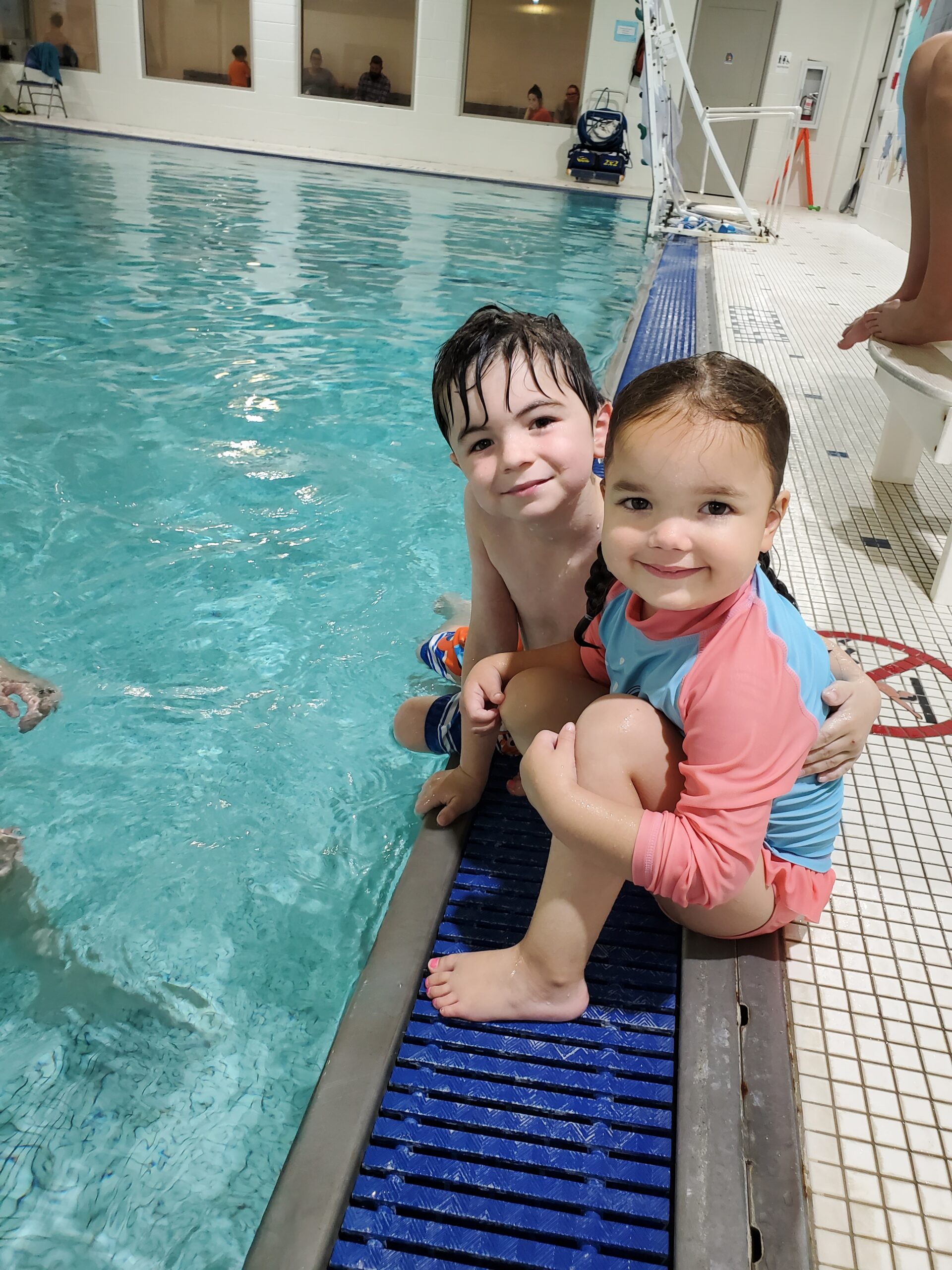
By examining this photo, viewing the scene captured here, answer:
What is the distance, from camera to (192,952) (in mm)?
1890

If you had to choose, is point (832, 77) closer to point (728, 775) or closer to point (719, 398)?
point (719, 398)

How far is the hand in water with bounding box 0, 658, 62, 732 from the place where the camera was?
2578mm

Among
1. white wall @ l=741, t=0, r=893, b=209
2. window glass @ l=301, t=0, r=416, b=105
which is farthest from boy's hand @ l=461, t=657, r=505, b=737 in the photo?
window glass @ l=301, t=0, r=416, b=105

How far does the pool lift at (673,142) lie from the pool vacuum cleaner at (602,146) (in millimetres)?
4761

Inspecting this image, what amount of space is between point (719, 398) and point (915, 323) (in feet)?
6.88

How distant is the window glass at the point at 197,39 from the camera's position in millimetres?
18466

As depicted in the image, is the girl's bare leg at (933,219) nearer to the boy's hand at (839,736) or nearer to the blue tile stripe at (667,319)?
the blue tile stripe at (667,319)

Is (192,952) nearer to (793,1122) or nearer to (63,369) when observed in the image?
(793,1122)

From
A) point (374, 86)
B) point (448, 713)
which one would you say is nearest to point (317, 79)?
point (374, 86)

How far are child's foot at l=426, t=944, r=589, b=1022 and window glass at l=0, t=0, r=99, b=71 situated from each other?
2131 centimetres

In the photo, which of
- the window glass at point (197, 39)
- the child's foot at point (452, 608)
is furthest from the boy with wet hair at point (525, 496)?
the window glass at point (197, 39)

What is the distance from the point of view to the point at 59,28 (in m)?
18.2

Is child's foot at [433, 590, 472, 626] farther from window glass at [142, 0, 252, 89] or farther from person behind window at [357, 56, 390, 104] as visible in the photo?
window glass at [142, 0, 252, 89]

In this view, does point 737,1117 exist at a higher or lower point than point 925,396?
lower
